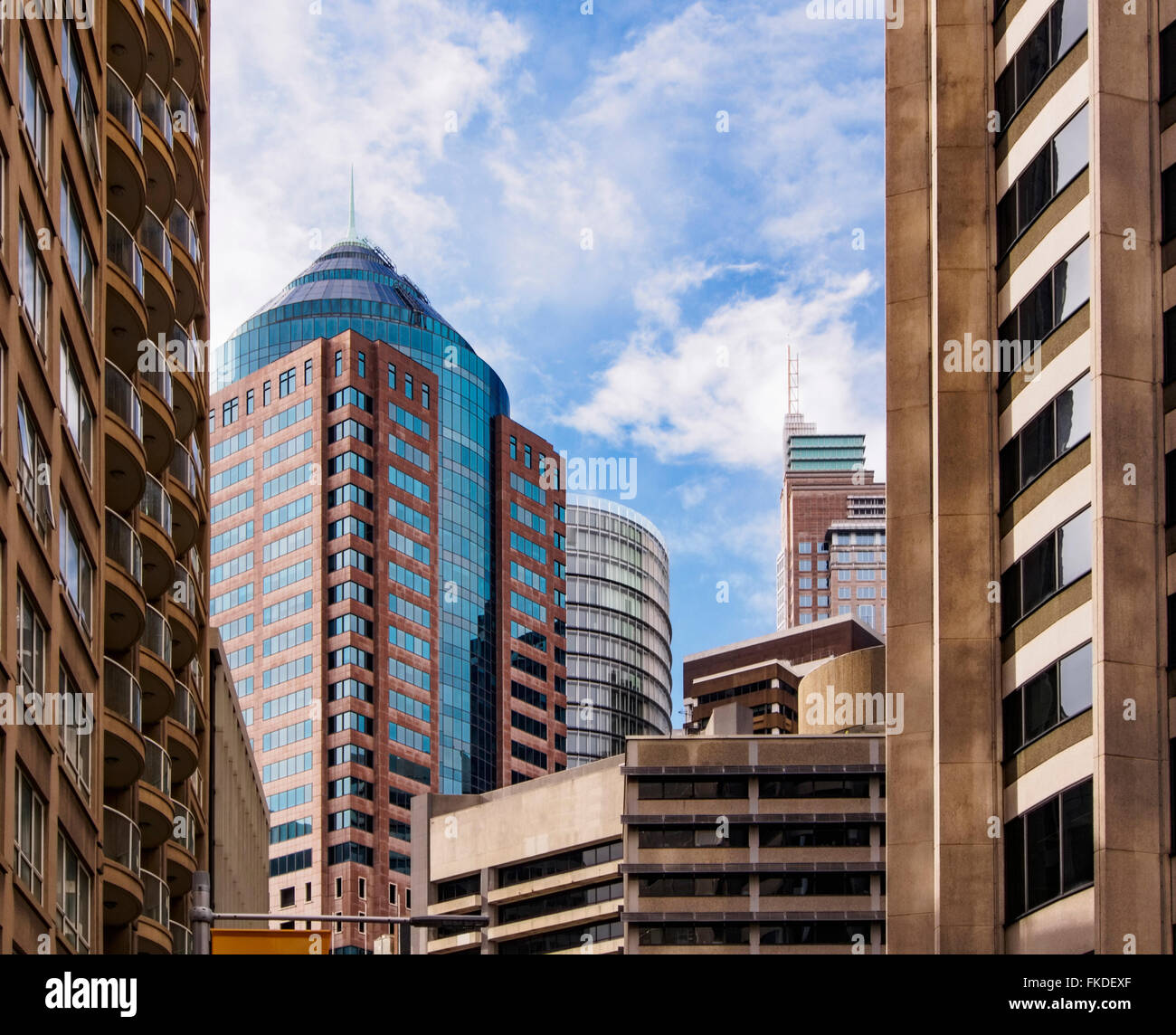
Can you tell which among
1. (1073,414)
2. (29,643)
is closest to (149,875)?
(29,643)

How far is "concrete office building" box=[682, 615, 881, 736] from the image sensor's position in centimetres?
17850

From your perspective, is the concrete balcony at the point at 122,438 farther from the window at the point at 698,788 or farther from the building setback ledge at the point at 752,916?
the window at the point at 698,788

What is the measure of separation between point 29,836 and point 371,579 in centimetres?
13609

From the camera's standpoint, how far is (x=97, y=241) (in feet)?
128

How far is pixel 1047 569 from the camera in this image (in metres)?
40.9

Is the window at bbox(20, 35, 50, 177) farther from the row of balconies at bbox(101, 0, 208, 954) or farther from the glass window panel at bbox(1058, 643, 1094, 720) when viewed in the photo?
the glass window panel at bbox(1058, 643, 1094, 720)

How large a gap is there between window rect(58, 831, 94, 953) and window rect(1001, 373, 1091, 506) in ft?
68.8

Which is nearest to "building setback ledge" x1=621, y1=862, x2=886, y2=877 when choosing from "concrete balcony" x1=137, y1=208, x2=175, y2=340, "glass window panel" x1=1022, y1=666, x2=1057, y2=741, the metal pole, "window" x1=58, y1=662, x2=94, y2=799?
"concrete balcony" x1=137, y1=208, x2=175, y2=340

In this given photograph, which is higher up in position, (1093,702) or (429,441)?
(429,441)

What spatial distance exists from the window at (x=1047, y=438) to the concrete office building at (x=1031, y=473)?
0.07 m

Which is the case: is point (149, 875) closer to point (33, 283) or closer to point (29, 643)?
point (29, 643)
